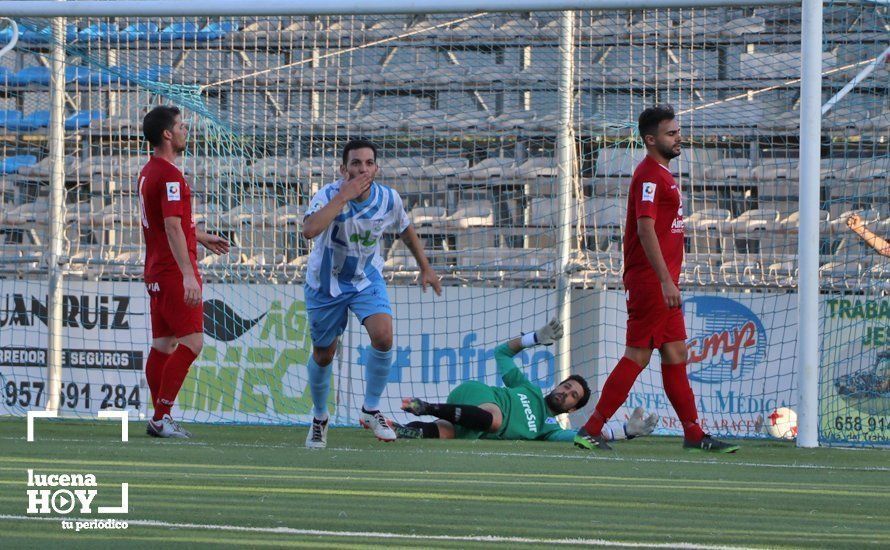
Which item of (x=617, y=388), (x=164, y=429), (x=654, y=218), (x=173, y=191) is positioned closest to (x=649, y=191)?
(x=654, y=218)

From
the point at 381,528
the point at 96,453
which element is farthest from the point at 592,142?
the point at 381,528

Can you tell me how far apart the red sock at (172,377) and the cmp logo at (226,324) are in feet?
8.51

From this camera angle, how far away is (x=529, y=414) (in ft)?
23.2

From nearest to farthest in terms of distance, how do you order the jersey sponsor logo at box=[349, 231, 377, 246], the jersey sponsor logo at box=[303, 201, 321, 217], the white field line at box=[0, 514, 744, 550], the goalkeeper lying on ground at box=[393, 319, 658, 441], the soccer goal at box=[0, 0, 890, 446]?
the white field line at box=[0, 514, 744, 550] < the jersey sponsor logo at box=[303, 201, 321, 217] < the jersey sponsor logo at box=[349, 231, 377, 246] < the goalkeeper lying on ground at box=[393, 319, 658, 441] < the soccer goal at box=[0, 0, 890, 446]

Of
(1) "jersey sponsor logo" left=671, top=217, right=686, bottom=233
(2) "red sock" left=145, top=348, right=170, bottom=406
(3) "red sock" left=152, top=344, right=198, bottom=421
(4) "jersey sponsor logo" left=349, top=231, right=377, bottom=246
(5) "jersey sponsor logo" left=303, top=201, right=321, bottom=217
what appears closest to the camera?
(5) "jersey sponsor logo" left=303, top=201, right=321, bottom=217

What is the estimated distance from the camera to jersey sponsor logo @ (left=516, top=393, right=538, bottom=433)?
7070 millimetres

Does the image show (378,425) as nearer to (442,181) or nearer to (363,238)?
(363,238)

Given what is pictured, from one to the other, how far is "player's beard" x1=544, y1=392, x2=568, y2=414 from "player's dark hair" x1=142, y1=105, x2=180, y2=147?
252cm

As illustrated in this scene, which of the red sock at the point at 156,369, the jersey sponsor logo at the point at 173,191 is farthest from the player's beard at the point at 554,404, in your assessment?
the jersey sponsor logo at the point at 173,191

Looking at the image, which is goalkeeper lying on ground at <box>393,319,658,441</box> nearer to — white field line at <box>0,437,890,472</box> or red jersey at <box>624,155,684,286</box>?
white field line at <box>0,437,890,472</box>

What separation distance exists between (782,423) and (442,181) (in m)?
A: 3.50

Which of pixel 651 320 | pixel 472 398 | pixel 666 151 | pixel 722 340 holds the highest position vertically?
pixel 666 151

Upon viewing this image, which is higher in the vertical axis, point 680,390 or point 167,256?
point 167,256

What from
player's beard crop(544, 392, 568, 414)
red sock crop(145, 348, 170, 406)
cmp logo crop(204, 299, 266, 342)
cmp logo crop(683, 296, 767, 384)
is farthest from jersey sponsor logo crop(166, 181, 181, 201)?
cmp logo crop(683, 296, 767, 384)
